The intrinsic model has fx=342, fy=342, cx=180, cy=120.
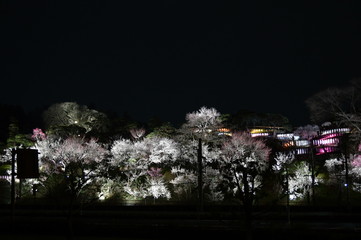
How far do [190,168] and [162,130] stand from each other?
346 inches

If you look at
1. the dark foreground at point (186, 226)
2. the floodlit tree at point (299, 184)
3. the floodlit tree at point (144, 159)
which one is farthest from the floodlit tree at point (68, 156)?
the floodlit tree at point (299, 184)

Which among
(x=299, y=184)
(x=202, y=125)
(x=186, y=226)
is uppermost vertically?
(x=202, y=125)

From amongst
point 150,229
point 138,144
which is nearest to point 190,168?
point 138,144

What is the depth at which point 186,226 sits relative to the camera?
54.9ft

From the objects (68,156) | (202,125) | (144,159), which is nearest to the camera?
(68,156)

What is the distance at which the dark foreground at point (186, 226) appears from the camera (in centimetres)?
1479

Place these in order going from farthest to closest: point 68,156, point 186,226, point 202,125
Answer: point 202,125 → point 68,156 → point 186,226

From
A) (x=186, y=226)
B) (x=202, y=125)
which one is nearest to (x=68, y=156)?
(x=202, y=125)

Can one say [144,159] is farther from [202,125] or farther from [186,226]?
[186,226]

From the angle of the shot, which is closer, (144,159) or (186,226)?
(186,226)

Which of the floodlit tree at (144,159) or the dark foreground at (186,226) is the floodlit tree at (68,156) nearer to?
the floodlit tree at (144,159)

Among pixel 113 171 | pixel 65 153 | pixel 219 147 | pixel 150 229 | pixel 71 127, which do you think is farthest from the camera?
pixel 71 127

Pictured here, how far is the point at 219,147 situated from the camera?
44.0 metres

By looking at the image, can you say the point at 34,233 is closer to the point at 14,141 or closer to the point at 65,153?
the point at 65,153
